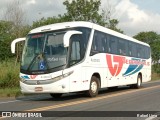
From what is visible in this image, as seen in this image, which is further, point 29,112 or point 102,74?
point 102,74

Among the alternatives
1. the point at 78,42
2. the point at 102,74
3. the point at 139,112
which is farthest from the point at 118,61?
A: the point at 139,112

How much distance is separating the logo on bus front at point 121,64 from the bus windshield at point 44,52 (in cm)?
435

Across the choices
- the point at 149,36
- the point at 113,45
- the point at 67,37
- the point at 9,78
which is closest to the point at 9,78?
the point at 9,78

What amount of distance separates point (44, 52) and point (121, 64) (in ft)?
23.4

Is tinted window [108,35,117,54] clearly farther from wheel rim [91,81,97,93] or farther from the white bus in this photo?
wheel rim [91,81,97,93]

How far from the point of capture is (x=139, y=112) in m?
11.7

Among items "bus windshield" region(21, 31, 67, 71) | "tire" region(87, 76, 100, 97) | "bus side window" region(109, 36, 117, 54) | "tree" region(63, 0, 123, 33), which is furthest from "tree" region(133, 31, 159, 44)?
"bus windshield" region(21, 31, 67, 71)

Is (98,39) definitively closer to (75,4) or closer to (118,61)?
(118,61)

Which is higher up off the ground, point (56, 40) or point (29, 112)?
point (56, 40)

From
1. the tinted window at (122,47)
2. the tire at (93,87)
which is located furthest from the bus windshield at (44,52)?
the tinted window at (122,47)

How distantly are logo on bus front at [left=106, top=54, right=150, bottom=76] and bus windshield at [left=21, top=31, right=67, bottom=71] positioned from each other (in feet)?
14.3

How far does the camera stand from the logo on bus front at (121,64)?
1958 cm

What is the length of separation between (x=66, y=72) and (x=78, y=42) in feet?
5.30

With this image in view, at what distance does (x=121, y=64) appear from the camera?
21266mm
